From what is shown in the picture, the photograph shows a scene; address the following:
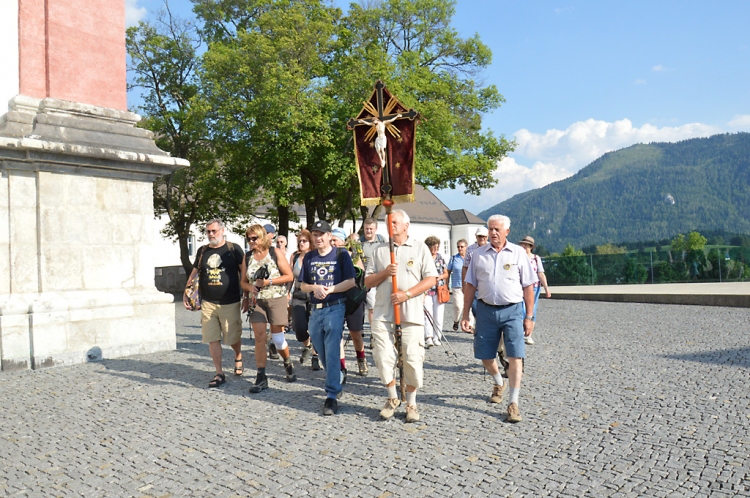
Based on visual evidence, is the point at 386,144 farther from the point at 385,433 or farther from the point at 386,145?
the point at 385,433

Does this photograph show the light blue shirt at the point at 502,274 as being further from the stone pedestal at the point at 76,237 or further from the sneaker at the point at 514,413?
the stone pedestal at the point at 76,237

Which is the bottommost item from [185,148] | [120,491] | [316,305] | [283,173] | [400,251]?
[120,491]

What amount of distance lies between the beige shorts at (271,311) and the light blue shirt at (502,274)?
92.9 inches

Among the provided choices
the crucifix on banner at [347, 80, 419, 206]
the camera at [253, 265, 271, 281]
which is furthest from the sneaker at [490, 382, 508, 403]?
the camera at [253, 265, 271, 281]

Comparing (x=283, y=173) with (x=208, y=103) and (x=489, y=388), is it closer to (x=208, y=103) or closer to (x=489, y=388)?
(x=208, y=103)

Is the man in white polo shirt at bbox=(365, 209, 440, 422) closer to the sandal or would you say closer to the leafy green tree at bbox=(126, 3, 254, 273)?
the sandal

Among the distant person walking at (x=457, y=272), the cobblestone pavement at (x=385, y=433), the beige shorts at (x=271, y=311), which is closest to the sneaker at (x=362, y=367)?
the cobblestone pavement at (x=385, y=433)

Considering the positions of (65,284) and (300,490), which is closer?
(300,490)

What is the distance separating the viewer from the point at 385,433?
5.08 m

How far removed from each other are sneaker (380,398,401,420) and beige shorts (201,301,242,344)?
2.37 meters

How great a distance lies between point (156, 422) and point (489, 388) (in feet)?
10.6

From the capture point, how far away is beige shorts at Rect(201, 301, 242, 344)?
7160 millimetres

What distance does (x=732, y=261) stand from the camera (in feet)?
88.3

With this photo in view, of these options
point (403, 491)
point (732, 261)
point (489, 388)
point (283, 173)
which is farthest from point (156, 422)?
point (732, 261)
